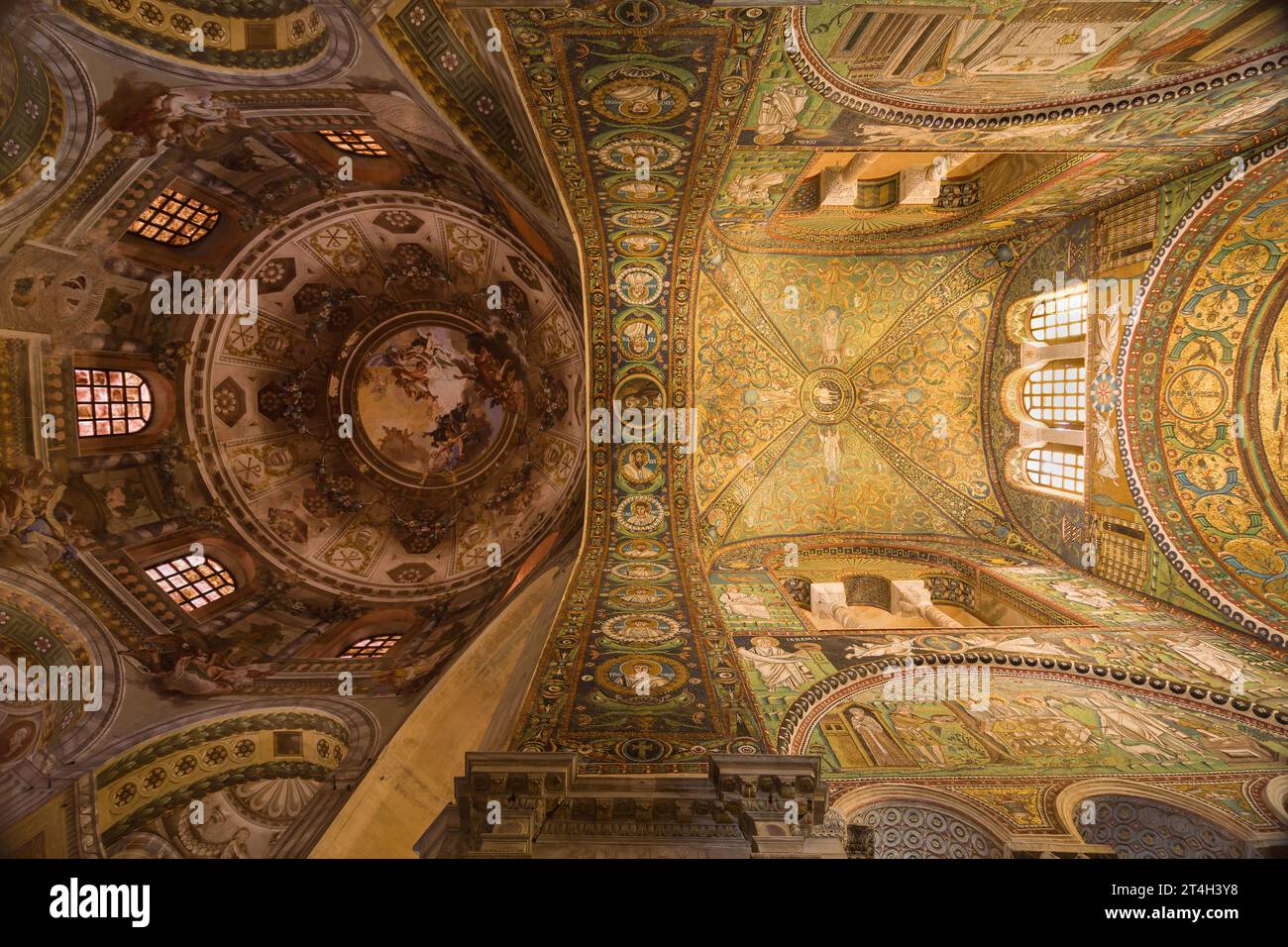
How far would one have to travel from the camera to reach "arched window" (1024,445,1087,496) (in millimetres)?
10352

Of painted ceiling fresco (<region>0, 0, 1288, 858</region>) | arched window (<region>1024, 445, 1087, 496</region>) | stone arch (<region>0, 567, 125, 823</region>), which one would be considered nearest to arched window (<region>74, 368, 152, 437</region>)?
painted ceiling fresco (<region>0, 0, 1288, 858</region>)

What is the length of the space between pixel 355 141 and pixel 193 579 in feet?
29.9

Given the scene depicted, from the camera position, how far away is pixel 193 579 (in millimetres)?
11211

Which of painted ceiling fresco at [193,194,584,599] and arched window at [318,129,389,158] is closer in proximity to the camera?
arched window at [318,129,389,158]

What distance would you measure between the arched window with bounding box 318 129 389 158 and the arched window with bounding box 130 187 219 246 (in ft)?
10.1

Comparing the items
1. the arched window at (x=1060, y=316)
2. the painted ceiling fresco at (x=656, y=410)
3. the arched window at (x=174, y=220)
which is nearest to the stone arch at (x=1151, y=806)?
the painted ceiling fresco at (x=656, y=410)

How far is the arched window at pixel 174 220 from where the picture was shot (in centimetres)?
993

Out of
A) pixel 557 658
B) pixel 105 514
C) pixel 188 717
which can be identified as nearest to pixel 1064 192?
pixel 557 658

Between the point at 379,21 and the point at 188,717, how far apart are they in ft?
34.0
